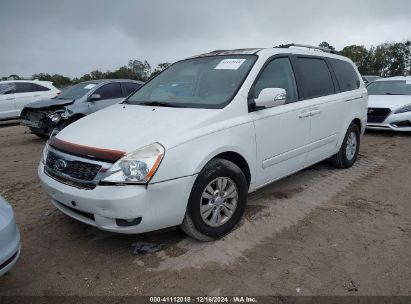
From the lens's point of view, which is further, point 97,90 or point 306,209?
point 97,90

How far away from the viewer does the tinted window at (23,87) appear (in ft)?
42.1

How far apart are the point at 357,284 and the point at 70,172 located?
96.9 inches

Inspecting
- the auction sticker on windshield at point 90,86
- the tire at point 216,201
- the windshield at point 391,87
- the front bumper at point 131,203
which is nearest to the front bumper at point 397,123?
the windshield at point 391,87

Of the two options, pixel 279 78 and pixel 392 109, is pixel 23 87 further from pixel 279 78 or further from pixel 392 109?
pixel 392 109

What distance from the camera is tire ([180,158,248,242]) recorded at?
124 inches

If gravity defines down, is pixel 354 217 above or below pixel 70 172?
below

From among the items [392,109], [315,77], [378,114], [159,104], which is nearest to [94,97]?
[159,104]

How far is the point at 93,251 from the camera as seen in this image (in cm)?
333

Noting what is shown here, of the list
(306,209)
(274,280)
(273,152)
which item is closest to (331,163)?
(306,209)

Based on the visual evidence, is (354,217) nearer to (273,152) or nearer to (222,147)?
(273,152)

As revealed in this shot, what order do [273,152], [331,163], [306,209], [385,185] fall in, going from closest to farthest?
[273,152] → [306,209] → [385,185] → [331,163]

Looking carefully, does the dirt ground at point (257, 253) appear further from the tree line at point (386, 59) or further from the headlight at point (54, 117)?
the tree line at point (386, 59)

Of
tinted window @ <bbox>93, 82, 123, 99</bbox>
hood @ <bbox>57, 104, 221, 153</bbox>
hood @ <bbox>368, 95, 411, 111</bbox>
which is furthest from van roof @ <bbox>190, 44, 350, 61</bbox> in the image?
tinted window @ <bbox>93, 82, 123, 99</bbox>

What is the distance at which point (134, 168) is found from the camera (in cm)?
284
